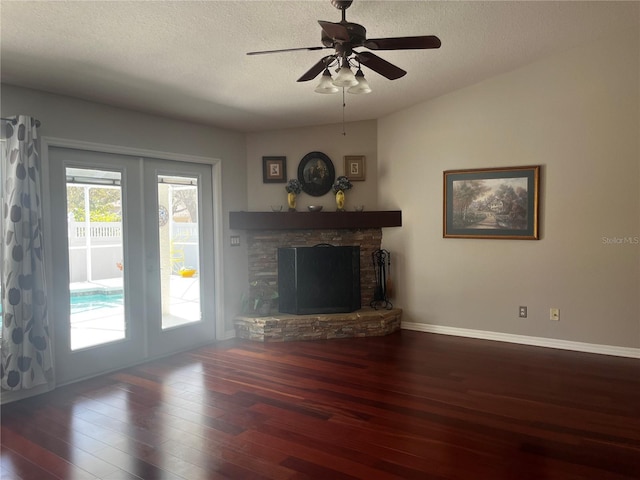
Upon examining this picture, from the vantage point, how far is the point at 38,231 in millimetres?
3701

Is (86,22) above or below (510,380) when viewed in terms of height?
above

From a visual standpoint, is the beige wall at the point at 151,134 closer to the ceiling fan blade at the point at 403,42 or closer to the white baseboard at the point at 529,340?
the white baseboard at the point at 529,340

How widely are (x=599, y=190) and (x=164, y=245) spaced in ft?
14.7

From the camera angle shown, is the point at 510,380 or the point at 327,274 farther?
the point at 327,274

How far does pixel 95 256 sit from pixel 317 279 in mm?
2483

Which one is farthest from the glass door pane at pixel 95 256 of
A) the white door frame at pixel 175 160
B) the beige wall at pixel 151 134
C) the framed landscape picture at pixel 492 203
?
the framed landscape picture at pixel 492 203

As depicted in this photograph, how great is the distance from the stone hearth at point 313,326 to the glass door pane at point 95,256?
1448mm

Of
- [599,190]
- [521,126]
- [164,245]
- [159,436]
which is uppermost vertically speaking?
[521,126]

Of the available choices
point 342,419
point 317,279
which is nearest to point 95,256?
point 317,279

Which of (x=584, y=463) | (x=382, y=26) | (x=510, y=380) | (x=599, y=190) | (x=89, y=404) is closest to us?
(x=584, y=463)

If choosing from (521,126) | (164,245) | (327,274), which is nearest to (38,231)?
(164,245)

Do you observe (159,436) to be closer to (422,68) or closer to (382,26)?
(382,26)

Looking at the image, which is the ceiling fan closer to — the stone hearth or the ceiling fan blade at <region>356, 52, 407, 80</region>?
the ceiling fan blade at <region>356, 52, 407, 80</region>

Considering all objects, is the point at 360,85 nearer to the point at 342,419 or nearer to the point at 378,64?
the point at 378,64
